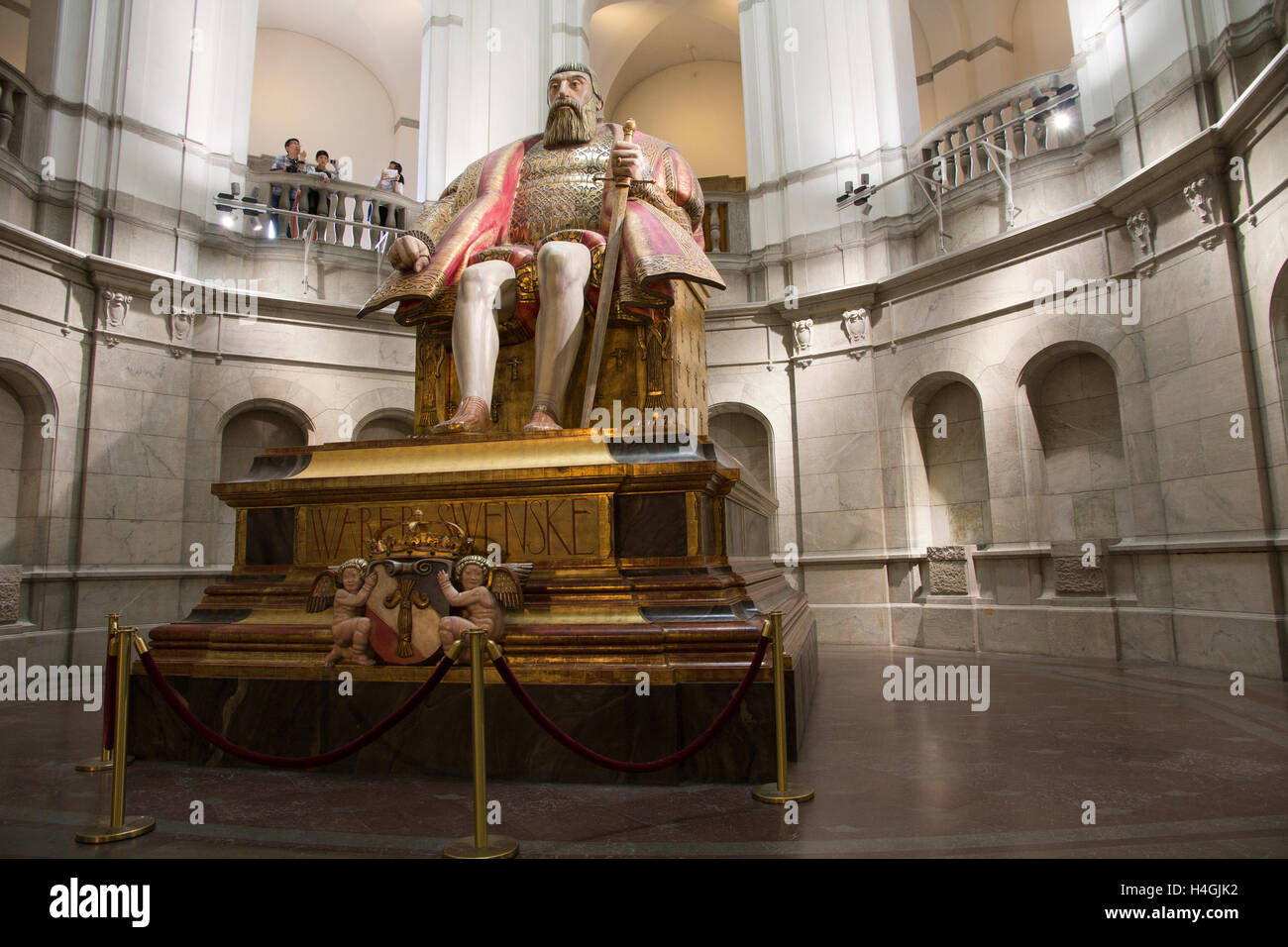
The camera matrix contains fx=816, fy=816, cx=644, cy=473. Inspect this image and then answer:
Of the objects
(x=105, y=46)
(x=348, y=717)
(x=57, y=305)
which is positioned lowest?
(x=348, y=717)

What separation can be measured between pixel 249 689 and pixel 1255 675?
22.4 ft

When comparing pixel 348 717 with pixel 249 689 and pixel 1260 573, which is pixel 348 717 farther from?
pixel 1260 573

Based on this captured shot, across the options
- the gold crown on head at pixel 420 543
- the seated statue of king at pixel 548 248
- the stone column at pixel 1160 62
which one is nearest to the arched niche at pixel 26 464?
the seated statue of king at pixel 548 248

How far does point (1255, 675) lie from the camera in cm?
612

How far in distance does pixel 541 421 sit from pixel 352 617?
129 cm

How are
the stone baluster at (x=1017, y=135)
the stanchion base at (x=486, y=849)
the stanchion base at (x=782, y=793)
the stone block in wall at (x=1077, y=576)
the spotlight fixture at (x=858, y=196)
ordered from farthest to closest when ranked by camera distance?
the spotlight fixture at (x=858, y=196)
the stone baluster at (x=1017, y=135)
the stone block in wall at (x=1077, y=576)
the stanchion base at (x=782, y=793)
the stanchion base at (x=486, y=849)

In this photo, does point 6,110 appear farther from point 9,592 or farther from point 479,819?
point 479,819

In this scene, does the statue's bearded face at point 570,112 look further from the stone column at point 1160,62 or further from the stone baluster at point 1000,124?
the stone baluster at point 1000,124

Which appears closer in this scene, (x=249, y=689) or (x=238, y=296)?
(x=249, y=689)

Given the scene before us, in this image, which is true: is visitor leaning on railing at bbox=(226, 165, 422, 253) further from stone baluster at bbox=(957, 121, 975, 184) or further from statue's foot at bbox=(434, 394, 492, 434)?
statue's foot at bbox=(434, 394, 492, 434)

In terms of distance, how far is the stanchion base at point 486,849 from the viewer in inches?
88.5

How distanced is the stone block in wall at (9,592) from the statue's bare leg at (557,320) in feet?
21.4

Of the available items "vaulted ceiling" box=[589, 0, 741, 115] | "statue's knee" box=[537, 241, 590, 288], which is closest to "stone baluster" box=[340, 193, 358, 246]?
"vaulted ceiling" box=[589, 0, 741, 115]
